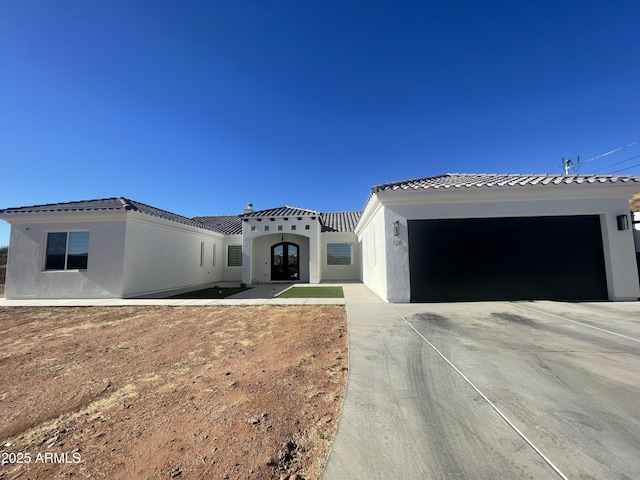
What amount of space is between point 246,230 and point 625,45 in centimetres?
1725

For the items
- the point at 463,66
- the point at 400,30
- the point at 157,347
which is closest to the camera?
the point at 157,347

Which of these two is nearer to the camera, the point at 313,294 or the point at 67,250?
the point at 313,294

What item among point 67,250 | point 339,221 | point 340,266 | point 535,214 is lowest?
point 340,266

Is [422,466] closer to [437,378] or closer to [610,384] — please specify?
[437,378]

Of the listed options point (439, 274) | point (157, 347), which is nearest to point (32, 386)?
point (157, 347)

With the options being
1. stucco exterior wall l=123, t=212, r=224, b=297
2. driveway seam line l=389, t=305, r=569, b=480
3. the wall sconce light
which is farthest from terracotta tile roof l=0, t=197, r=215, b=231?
the wall sconce light

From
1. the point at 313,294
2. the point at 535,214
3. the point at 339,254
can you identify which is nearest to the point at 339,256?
the point at 339,254

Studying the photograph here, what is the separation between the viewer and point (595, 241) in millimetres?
8062

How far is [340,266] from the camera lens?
17.4 meters

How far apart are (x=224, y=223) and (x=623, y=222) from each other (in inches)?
849

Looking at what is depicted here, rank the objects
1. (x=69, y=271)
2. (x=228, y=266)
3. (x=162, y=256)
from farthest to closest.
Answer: (x=228, y=266) < (x=162, y=256) < (x=69, y=271)

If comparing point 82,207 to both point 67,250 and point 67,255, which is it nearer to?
point 67,250

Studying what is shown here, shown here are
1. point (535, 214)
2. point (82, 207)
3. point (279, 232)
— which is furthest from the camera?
point (279, 232)

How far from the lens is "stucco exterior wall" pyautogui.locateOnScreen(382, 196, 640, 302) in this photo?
25.3ft
